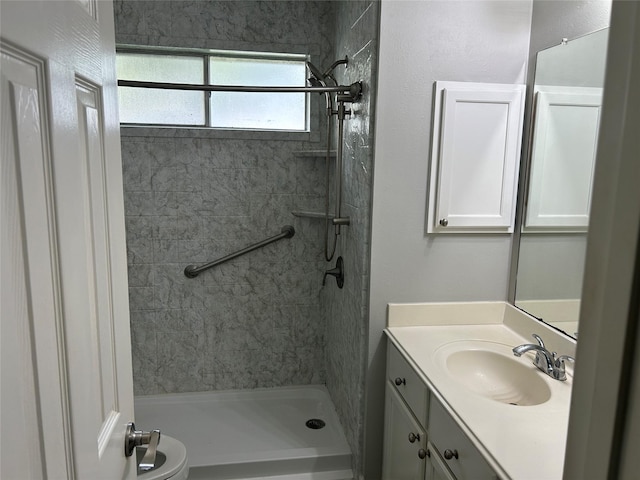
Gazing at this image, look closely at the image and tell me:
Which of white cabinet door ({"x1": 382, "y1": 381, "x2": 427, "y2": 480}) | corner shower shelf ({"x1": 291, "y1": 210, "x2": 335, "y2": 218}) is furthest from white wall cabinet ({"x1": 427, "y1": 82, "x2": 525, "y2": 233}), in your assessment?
corner shower shelf ({"x1": 291, "y1": 210, "x2": 335, "y2": 218})

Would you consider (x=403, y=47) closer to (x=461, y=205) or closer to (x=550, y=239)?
(x=461, y=205)

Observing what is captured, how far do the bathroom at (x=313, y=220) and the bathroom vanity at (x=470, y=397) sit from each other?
12 cm

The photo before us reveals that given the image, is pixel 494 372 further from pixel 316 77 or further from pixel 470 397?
pixel 316 77

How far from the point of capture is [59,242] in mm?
649

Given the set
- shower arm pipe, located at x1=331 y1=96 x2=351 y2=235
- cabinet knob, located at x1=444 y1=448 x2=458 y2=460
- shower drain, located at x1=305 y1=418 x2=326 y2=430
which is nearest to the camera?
cabinet knob, located at x1=444 y1=448 x2=458 y2=460

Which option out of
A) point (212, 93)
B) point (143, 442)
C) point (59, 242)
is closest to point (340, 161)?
point (212, 93)

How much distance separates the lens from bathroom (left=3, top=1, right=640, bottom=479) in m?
1.94

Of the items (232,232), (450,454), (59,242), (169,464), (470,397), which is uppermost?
(59,242)

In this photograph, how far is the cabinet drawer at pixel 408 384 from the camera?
163 centimetres

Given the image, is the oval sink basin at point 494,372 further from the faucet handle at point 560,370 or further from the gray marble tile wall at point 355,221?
the gray marble tile wall at point 355,221

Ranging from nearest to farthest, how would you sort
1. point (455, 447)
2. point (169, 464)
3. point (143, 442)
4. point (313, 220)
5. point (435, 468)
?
point (143, 442), point (455, 447), point (435, 468), point (169, 464), point (313, 220)

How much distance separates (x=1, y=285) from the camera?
504 millimetres

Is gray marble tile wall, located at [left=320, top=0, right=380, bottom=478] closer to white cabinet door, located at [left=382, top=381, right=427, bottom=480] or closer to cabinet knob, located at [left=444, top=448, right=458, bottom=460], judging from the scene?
white cabinet door, located at [left=382, top=381, right=427, bottom=480]

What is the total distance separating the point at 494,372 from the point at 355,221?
0.88 m
